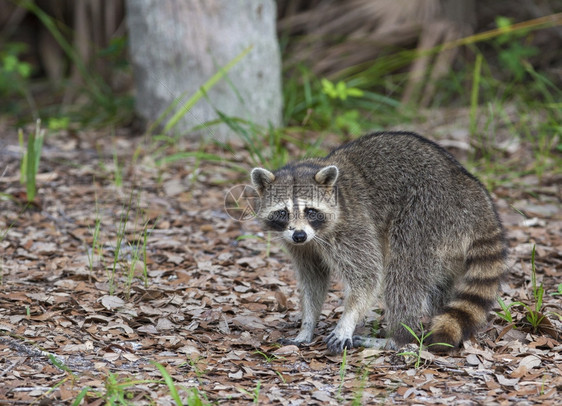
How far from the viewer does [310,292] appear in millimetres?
4555

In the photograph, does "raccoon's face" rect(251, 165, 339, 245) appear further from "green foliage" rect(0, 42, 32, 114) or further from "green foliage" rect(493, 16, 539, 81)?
"green foliage" rect(0, 42, 32, 114)

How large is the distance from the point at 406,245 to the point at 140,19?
4.41 meters

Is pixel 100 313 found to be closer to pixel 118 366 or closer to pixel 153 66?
pixel 118 366

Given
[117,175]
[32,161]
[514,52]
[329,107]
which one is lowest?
[117,175]

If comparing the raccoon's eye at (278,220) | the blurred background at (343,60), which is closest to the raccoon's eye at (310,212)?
the raccoon's eye at (278,220)

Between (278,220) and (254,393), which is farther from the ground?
(278,220)

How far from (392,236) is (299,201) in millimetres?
608

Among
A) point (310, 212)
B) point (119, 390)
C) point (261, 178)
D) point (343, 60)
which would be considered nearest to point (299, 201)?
point (310, 212)

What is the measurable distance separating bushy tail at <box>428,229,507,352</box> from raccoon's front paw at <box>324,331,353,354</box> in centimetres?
49

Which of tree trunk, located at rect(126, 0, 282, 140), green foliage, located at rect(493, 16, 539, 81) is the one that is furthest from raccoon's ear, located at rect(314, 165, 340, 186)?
green foliage, located at rect(493, 16, 539, 81)

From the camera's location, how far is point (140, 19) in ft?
24.5

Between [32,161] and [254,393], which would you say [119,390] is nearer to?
[254,393]

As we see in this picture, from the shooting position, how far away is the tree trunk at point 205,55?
24.0 ft

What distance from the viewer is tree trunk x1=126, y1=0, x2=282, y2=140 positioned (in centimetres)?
731
